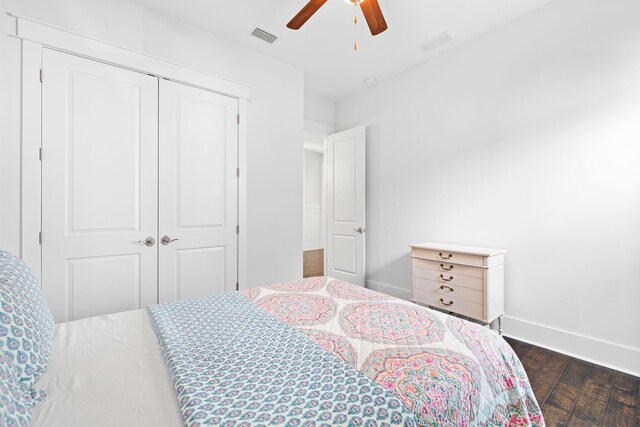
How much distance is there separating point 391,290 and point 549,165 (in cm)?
213

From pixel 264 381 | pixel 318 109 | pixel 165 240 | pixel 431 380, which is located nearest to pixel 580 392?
pixel 431 380

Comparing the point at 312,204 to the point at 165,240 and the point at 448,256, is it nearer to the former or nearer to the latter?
the point at 448,256

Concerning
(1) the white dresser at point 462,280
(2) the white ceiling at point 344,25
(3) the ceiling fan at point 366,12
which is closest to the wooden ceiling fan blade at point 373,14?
(3) the ceiling fan at point 366,12

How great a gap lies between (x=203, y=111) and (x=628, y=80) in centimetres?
335

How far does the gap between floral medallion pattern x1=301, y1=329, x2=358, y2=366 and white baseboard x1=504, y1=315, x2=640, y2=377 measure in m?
2.23

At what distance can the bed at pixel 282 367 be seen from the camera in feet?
2.57

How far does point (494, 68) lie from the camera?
2730mm

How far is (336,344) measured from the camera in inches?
44.6

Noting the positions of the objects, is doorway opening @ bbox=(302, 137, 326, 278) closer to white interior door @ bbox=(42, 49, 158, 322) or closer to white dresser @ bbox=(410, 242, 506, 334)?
white dresser @ bbox=(410, 242, 506, 334)

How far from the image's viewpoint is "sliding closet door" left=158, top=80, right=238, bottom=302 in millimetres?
2493

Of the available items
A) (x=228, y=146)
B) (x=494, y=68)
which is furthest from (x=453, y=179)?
(x=228, y=146)

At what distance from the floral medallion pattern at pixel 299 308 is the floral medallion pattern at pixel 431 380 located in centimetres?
41

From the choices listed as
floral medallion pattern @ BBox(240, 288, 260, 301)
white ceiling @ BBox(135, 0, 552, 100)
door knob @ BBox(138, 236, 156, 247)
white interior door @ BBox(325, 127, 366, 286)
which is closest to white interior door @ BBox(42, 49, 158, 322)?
door knob @ BBox(138, 236, 156, 247)

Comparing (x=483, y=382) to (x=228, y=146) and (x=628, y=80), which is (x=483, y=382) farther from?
(x=228, y=146)
